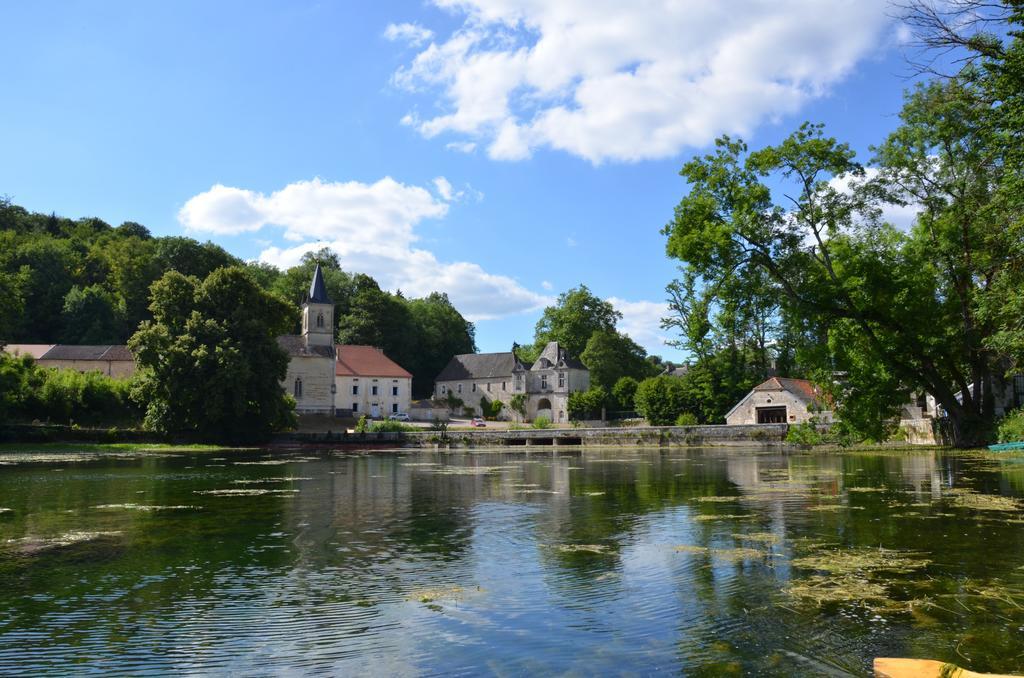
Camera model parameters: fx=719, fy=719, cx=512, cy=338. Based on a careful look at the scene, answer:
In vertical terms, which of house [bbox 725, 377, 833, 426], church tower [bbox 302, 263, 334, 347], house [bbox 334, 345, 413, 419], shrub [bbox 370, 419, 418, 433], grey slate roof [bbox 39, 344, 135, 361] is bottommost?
shrub [bbox 370, 419, 418, 433]

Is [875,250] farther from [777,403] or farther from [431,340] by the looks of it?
[431,340]

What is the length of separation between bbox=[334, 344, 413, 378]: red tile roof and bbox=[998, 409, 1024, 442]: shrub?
65740 mm

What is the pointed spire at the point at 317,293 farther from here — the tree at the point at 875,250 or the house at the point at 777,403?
the tree at the point at 875,250

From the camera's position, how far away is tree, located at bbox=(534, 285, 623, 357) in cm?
9506

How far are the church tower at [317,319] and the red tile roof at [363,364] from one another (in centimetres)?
424

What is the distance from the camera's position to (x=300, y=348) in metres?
76.4

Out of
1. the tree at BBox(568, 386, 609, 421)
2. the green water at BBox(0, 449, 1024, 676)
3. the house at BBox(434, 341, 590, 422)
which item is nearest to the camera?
the green water at BBox(0, 449, 1024, 676)

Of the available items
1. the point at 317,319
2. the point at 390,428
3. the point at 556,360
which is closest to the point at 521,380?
the point at 556,360

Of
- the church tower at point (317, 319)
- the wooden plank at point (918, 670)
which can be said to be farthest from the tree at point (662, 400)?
the wooden plank at point (918, 670)

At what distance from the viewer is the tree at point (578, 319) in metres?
95.1

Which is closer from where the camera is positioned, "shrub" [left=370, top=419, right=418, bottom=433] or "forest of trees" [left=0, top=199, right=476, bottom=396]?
"shrub" [left=370, top=419, right=418, bottom=433]

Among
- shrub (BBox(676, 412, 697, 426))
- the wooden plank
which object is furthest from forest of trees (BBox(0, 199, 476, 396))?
the wooden plank

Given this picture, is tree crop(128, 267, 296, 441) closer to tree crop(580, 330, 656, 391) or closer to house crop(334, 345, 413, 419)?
house crop(334, 345, 413, 419)

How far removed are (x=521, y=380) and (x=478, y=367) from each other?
8.17m
